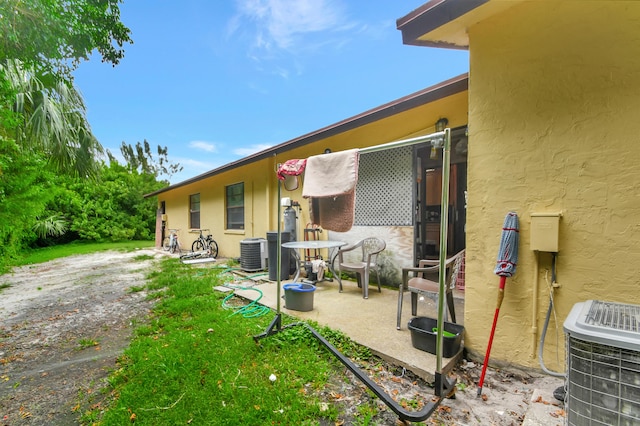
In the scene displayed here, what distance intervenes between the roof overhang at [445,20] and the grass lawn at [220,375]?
2814 millimetres

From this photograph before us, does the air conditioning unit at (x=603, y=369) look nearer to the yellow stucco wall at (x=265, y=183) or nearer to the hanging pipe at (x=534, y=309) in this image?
the hanging pipe at (x=534, y=309)

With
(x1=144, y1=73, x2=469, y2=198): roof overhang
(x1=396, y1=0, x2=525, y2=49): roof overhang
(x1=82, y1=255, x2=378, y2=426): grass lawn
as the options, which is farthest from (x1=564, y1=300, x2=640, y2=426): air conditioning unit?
(x1=144, y1=73, x2=469, y2=198): roof overhang

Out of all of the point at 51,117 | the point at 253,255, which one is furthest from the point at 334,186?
the point at 51,117

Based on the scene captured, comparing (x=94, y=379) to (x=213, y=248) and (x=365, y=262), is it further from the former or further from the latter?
(x=213, y=248)

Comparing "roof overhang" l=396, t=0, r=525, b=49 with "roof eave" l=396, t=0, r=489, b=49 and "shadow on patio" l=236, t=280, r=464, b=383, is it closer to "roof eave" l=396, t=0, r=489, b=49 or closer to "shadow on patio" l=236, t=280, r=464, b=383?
"roof eave" l=396, t=0, r=489, b=49

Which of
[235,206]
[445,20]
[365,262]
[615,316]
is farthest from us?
[235,206]

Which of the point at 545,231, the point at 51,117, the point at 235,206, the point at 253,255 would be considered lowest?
the point at 253,255

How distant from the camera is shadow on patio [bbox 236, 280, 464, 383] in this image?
6.95 ft

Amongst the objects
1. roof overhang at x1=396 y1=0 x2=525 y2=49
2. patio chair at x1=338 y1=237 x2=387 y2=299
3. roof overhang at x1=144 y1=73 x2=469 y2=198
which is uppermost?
roof overhang at x1=396 y1=0 x2=525 y2=49

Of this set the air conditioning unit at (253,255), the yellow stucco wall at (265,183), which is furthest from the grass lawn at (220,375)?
the air conditioning unit at (253,255)

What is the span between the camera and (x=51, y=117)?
189 inches

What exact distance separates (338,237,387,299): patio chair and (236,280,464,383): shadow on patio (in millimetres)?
214

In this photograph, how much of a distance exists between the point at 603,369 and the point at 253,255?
Result: 224 inches

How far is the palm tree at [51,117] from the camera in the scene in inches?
173
